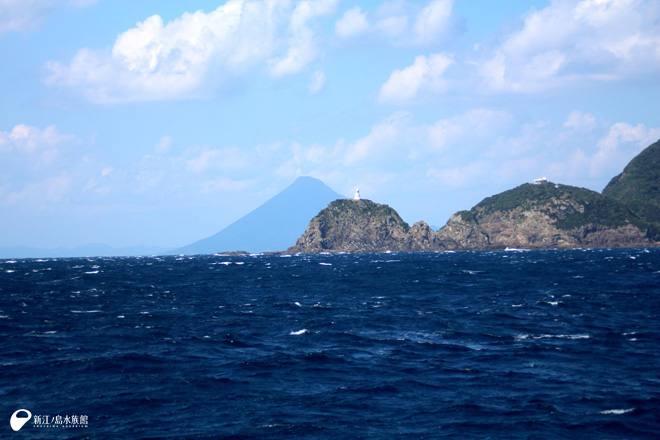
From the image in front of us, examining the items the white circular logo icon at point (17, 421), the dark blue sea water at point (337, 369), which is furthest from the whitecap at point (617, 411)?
the white circular logo icon at point (17, 421)

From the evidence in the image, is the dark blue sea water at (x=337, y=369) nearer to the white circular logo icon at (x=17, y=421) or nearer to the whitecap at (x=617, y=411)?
the whitecap at (x=617, y=411)

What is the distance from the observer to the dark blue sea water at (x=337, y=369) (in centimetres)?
2381

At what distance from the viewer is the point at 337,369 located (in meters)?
33.4

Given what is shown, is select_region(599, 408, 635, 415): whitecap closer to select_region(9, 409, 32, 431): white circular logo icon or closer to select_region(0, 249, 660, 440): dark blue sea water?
select_region(0, 249, 660, 440): dark blue sea water

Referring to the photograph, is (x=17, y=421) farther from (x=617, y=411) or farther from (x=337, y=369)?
(x=617, y=411)

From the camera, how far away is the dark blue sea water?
2381 cm

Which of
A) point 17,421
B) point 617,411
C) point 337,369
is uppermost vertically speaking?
point 17,421

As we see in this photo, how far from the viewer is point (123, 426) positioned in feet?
77.3

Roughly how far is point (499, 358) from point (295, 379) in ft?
44.3

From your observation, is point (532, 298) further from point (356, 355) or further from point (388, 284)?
point (356, 355)

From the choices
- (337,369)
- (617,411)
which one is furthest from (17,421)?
(617,411)

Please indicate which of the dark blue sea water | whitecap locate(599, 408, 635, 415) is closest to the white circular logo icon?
the dark blue sea water

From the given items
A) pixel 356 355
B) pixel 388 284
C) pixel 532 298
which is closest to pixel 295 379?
pixel 356 355

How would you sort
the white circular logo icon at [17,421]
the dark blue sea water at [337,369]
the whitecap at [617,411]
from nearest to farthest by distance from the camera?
1. the white circular logo icon at [17,421]
2. the dark blue sea water at [337,369]
3. the whitecap at [617,411]
